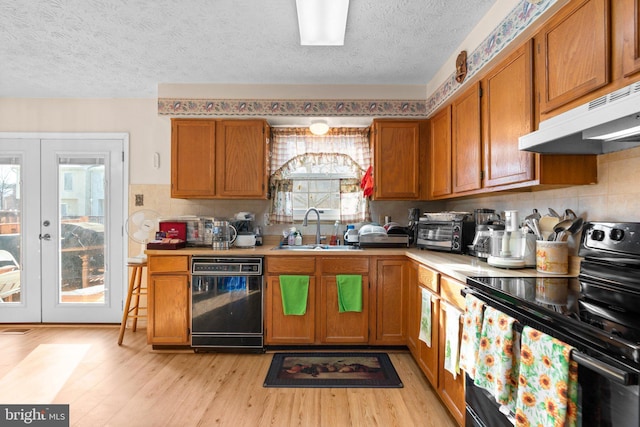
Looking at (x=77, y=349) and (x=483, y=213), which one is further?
(x=77, y=349)

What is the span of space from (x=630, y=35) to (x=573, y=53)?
26cm

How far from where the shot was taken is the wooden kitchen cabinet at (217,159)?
316 centimetres

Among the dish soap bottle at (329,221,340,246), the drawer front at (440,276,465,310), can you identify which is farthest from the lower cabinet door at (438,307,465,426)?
Result: the dish soap bottle at (329,221,340,246)

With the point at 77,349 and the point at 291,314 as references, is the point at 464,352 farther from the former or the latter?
the point at 77,349

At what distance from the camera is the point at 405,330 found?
9.31ft

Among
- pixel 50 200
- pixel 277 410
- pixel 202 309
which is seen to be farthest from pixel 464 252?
pixel 50 200

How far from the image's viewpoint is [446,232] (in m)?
2.71

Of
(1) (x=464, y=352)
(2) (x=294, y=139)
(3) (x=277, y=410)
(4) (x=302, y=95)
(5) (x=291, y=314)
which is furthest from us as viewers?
(2) (x=294, y=139)

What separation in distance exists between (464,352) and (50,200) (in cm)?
413

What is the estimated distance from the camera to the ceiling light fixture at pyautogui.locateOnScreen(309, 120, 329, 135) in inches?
126

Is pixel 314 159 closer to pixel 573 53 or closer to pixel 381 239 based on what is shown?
pixel 381 239

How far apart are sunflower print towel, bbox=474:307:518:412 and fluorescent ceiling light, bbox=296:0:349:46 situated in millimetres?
1812

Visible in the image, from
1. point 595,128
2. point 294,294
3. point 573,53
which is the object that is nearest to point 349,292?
point 294,294

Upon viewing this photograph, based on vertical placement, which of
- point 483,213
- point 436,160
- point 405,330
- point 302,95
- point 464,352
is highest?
point 302,95
